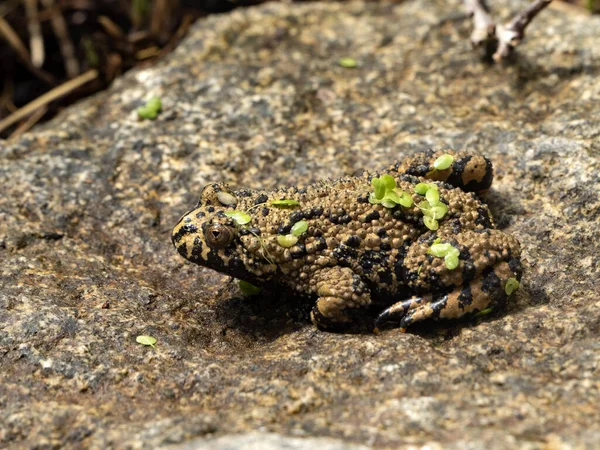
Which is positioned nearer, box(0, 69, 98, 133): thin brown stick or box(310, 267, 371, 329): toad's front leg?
box(310, 267, 371, 329): toad's front leg

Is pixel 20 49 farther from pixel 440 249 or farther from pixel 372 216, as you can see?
pixel 440 249

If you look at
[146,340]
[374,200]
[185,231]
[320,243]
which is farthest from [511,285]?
[146,340]

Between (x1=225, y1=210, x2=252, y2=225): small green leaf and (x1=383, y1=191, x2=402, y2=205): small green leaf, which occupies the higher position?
(x1=225, y1=210, x2=252, y2=225): small green leaf

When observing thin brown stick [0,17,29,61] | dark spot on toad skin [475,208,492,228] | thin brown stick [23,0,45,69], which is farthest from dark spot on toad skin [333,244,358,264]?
thin brown stick [23,0,45,69]

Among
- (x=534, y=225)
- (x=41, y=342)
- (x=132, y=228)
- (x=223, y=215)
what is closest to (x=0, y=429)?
(x=41, y=342)

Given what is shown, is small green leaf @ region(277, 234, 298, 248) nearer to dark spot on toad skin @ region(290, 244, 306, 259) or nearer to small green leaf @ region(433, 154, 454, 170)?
dark spot on toad skin @ region(290, 244, 306, 259)

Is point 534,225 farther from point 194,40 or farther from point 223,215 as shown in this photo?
point 194,40

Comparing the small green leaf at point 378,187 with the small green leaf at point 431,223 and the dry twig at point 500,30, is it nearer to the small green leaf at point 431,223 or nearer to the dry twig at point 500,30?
the small green leaf at point 431,223
